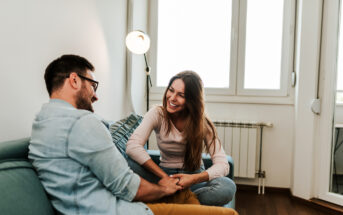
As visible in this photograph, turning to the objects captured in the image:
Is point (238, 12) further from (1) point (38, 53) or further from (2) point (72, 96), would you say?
(2) point (72, 96)

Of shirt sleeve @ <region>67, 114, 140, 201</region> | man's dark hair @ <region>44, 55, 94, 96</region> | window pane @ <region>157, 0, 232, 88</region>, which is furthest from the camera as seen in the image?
window pane @ <region>157, 0, 232, 88</region>

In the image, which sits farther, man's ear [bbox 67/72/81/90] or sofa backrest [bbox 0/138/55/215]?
man's ear [bbox 67/72/81/90]

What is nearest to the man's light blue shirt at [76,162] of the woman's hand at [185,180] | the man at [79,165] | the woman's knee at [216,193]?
the man at [79,165]

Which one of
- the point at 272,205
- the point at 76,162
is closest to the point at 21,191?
the point at 76,162

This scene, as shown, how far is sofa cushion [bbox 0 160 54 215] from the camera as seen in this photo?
2.55 feet

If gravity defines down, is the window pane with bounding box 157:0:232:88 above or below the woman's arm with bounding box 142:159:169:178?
above

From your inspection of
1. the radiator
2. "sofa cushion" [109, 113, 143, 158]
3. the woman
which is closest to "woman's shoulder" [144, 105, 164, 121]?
the woman

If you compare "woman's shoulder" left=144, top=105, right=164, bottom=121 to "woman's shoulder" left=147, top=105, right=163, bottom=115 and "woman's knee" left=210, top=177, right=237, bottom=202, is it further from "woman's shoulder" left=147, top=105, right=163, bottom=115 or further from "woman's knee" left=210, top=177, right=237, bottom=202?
"woman's knee" left=210, top=177, right=237, bottom=202

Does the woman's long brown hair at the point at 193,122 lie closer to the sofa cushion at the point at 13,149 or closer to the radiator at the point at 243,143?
the sofa cushion at the point at 13,149

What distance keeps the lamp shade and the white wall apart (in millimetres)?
196

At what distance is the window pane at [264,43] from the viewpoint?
314cm

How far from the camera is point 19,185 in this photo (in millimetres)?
848

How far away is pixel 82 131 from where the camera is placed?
94cm

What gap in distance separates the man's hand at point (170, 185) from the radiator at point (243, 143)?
1794mm
